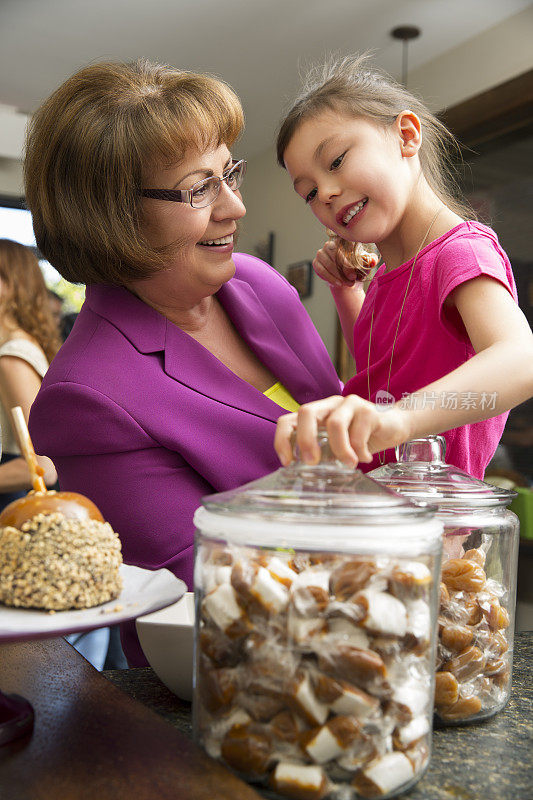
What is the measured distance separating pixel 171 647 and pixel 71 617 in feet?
0.53

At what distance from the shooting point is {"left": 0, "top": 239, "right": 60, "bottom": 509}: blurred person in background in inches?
97.0

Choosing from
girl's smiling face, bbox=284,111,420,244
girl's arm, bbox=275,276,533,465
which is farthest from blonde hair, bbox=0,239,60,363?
girl's arm, bbox=275,276,533,465

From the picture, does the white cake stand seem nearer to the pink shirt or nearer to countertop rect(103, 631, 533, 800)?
countertop rect(103, 631, 533, 800)

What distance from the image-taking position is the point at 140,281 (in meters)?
1.23

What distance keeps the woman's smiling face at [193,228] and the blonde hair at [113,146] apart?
2 centimetres

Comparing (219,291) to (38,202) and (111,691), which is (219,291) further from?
(111,691)

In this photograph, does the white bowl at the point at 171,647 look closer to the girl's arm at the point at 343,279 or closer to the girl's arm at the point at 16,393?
the girl's arm at the point at 343,279

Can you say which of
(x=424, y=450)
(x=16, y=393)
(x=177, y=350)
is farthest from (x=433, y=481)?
(x=16, y=393)

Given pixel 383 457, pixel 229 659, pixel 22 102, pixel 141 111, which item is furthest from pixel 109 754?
pixel 22 102

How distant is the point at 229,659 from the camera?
0.55 m

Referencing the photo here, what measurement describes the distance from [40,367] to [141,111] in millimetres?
1552

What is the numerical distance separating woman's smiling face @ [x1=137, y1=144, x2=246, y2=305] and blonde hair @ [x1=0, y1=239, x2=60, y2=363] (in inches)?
60.4

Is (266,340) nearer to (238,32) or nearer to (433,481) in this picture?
(433,481)

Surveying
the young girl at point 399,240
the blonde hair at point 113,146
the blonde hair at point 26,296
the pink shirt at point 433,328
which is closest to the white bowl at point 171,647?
the young girl at point 399,240
